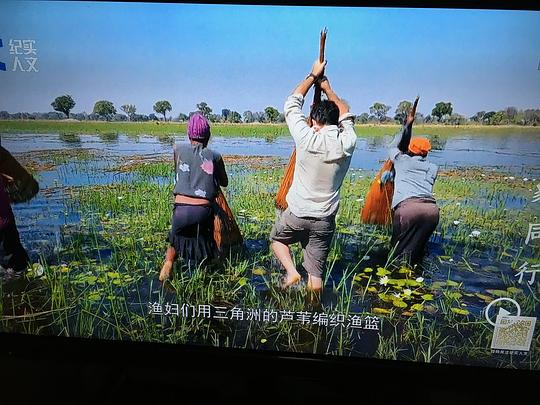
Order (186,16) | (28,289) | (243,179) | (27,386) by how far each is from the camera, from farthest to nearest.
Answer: (27,386) < (28,289) < (243,179) < (186,16)

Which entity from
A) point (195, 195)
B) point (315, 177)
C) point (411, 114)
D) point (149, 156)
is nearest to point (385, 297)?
point (315, 177)

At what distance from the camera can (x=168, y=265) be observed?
139 cm

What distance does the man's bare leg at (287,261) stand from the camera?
1.36 meters

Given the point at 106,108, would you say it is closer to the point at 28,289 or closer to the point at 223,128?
the point at 223,128

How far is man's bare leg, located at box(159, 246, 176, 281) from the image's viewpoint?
1.38 meters

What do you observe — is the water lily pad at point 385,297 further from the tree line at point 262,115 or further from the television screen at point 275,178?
the tree line at point 262,115

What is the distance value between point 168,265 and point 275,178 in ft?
1.45

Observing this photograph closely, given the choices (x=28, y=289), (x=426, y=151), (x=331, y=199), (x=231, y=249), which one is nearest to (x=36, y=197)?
(x=28, y=289)

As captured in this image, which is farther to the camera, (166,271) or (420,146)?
(166,271)

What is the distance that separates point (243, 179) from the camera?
1.32 m

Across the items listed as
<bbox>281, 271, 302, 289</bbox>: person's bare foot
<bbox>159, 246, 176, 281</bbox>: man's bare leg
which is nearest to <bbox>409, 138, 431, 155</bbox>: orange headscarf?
<bbox>281, 271, 302, 289</bbox>: person's bare foot

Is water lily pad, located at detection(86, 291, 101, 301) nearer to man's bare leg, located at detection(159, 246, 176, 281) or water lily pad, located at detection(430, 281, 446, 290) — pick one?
man's bare leg, located at detection(159, 246, 176, 281)

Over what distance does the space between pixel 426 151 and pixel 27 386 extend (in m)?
1.58

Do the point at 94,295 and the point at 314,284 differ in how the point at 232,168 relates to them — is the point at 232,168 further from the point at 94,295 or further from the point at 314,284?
the point at 94,295
